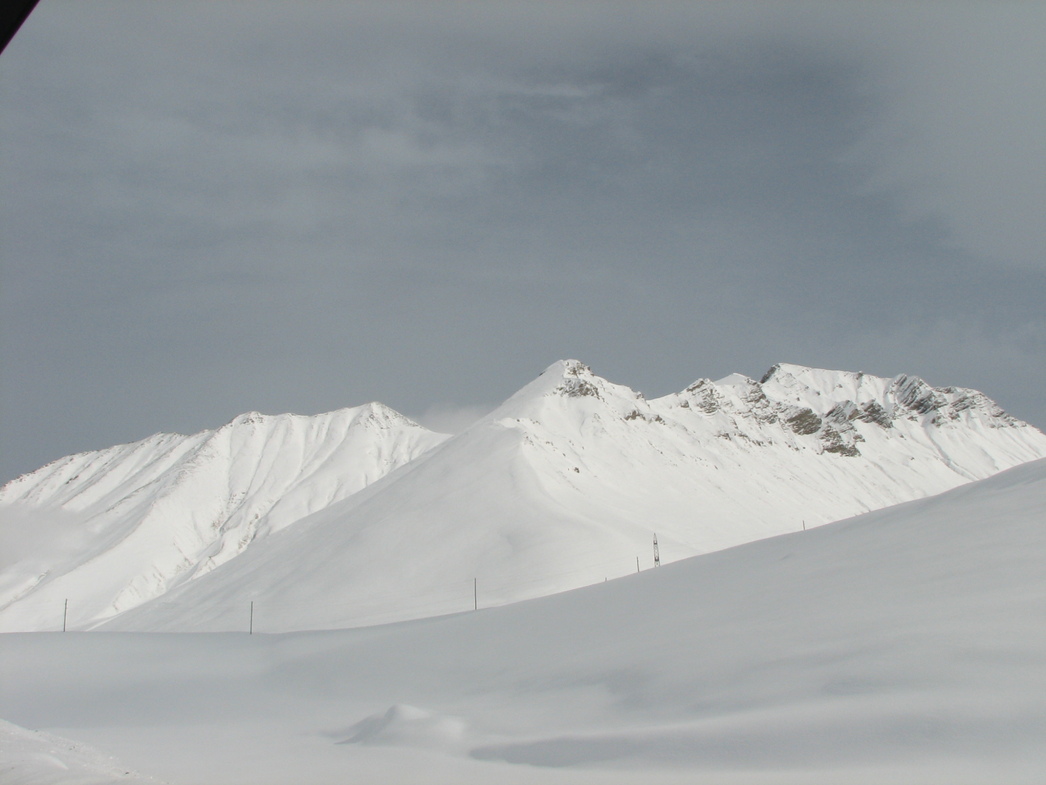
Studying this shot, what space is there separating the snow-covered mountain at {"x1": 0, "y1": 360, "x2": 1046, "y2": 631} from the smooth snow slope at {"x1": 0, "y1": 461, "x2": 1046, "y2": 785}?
111 feet

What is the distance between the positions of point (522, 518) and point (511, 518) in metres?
1.07

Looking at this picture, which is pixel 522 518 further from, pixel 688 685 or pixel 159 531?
pixel 159 531

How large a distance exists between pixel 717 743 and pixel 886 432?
207658mm

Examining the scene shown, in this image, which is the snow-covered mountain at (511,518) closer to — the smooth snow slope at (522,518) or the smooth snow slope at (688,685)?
the smooth snow slope at (522,518)

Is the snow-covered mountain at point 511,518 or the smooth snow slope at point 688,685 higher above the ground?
the snow-covered mountain at point 511,518

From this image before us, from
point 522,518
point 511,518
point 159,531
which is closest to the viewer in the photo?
point 522,518

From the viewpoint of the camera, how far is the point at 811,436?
17375 centimetres

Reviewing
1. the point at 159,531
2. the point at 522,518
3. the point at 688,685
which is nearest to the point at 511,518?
the point at 522,518

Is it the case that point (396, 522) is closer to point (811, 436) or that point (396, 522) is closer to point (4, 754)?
point (4, 754)

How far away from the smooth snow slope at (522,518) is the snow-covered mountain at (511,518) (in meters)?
0.22

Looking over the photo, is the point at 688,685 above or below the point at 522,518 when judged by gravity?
below

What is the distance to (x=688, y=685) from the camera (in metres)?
10.8

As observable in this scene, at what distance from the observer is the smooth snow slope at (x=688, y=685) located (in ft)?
26.8

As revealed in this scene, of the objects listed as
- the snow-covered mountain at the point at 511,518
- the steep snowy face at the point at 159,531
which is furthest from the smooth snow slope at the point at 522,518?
the steep snowy face at the point at 159,531
